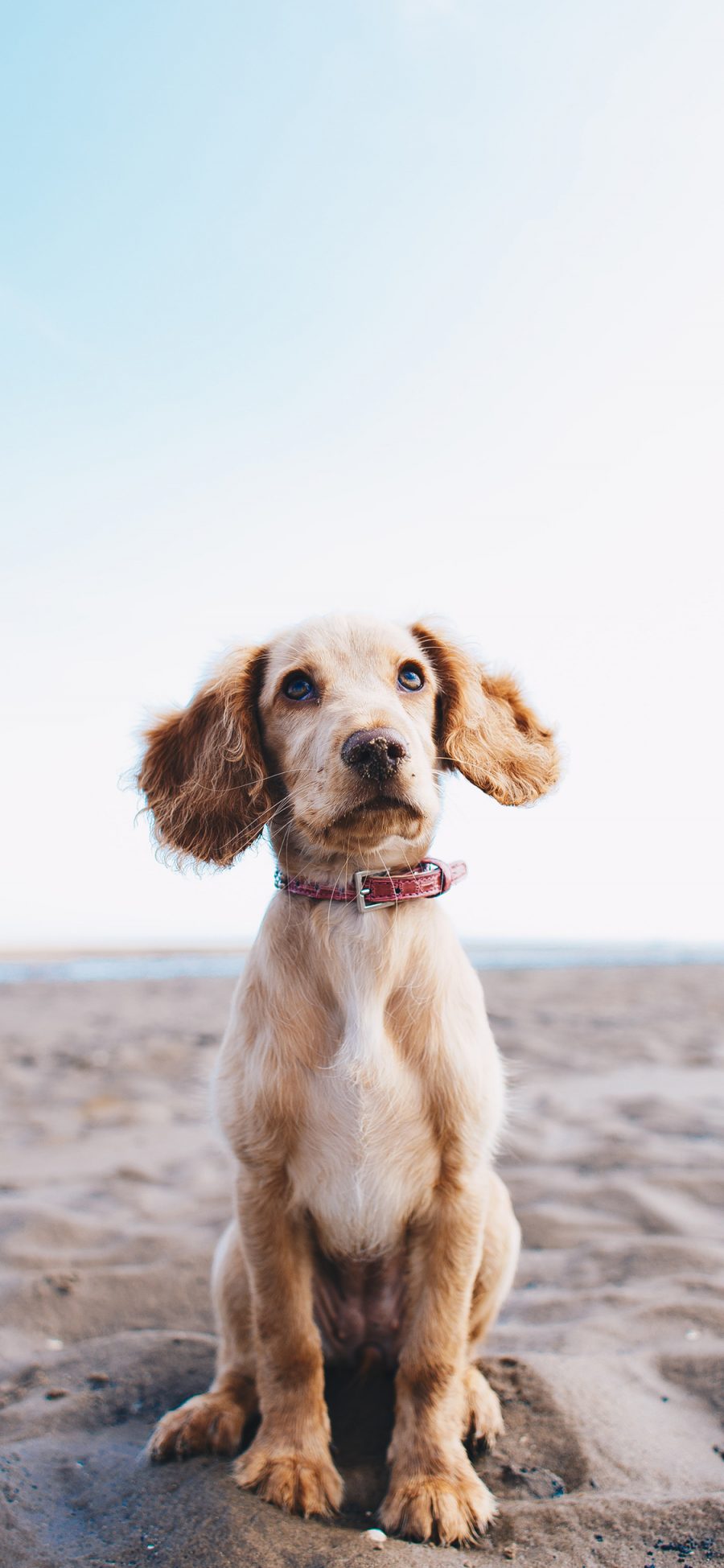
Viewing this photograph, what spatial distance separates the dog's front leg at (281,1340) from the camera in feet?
7.46

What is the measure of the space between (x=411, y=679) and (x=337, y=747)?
530mm

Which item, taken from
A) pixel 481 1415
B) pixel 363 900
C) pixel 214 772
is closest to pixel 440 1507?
pixel 481 1415

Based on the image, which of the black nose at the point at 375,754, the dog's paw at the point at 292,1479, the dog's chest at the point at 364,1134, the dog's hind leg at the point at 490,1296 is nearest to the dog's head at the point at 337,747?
the black nose at the point at 375,754

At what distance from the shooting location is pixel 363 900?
2.35 m

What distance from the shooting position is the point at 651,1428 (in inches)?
101

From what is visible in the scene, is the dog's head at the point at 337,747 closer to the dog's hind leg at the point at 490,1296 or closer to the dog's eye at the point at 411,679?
the dog's eye at the point at 411,679

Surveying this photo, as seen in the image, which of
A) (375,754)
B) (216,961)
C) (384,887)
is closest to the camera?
(375,754)

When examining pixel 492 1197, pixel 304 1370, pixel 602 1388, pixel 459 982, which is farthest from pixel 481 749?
pixel 602 1388

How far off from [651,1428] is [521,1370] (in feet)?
1.20

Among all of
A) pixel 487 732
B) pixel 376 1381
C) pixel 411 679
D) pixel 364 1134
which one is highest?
pixel 411 679

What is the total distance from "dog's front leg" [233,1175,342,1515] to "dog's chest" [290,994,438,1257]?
10cm

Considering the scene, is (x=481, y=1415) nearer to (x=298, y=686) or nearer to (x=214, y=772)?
(x=214, y=772)

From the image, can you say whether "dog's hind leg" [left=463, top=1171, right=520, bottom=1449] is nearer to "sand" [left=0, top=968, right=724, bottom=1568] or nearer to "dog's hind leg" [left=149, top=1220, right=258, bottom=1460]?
"sand" [left=0, top=968, right=724, bottom=1568]

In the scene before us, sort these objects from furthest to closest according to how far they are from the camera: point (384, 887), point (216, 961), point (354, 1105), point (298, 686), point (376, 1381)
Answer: point (216, 961) < point (376, 1381) < point (298, 686) < point (384, 887) < point (354, 1105)
